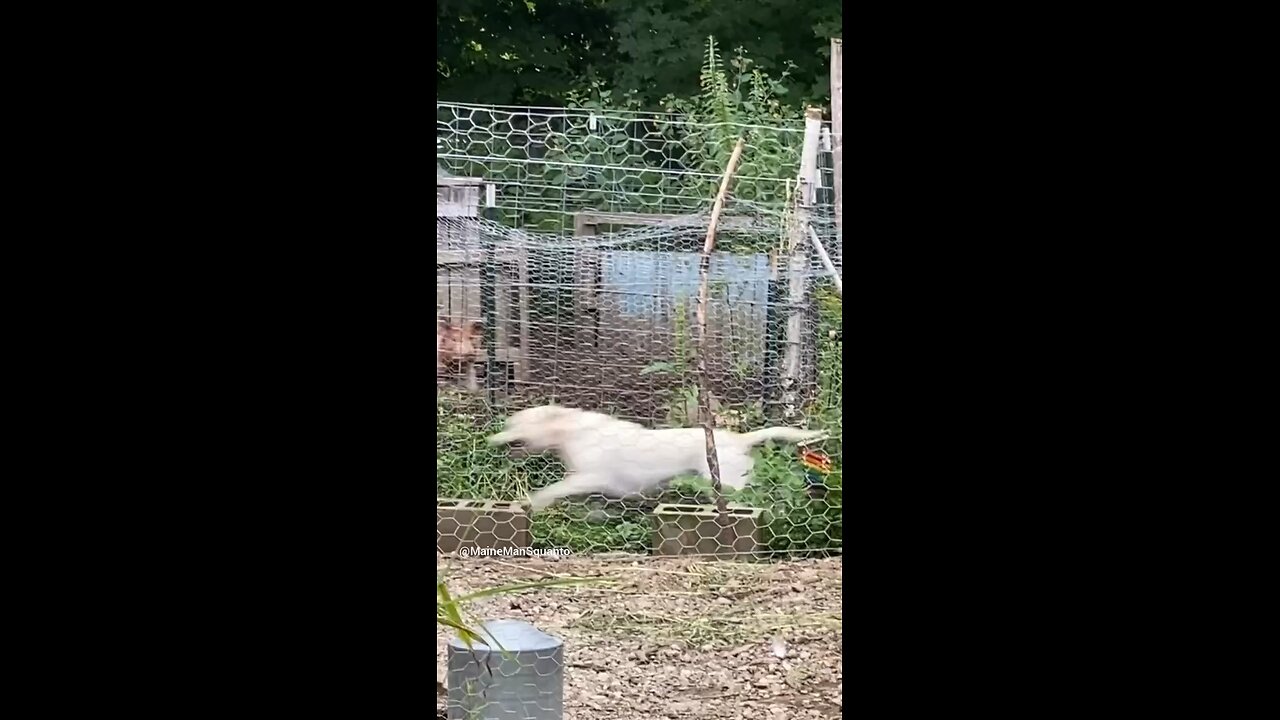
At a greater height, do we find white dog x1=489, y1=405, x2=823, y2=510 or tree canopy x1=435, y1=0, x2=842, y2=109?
tree canopy x1=435, y1=0, x2=842, y2=109

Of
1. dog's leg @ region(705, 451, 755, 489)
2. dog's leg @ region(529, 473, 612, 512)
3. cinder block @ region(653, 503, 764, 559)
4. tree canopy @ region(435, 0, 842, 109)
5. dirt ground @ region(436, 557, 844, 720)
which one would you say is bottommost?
dirt ground @ region(436, 557, 844, 720)

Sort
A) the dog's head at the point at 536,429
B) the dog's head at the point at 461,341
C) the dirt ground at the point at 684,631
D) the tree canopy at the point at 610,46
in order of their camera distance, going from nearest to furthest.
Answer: the dirt ground at the point at 684,631 → the dog's head at the point at 461,341 → the dog's head at the point at 536,429 → the tree canopy at the point at 610,46

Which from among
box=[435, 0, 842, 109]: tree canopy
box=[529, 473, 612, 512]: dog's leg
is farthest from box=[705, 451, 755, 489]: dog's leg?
box=[435, 0, 842, 109]: tree canopy

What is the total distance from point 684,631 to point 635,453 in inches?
19.3

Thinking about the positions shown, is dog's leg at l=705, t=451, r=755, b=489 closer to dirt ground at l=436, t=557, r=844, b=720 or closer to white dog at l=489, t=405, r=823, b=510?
white dog at l=489, t=405, r=823, b=510

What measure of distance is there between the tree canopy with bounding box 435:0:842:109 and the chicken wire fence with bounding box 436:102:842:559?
53 centimetres

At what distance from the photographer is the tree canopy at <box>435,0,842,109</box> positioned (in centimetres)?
348

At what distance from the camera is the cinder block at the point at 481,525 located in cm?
288

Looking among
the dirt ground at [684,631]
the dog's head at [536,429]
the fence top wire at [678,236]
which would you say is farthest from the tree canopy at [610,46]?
the dirt ground at [684,631]

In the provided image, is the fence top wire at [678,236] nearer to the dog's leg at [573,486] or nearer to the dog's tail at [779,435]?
the dog's tail at [779,435]

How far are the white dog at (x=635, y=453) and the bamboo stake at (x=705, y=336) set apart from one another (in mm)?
20
